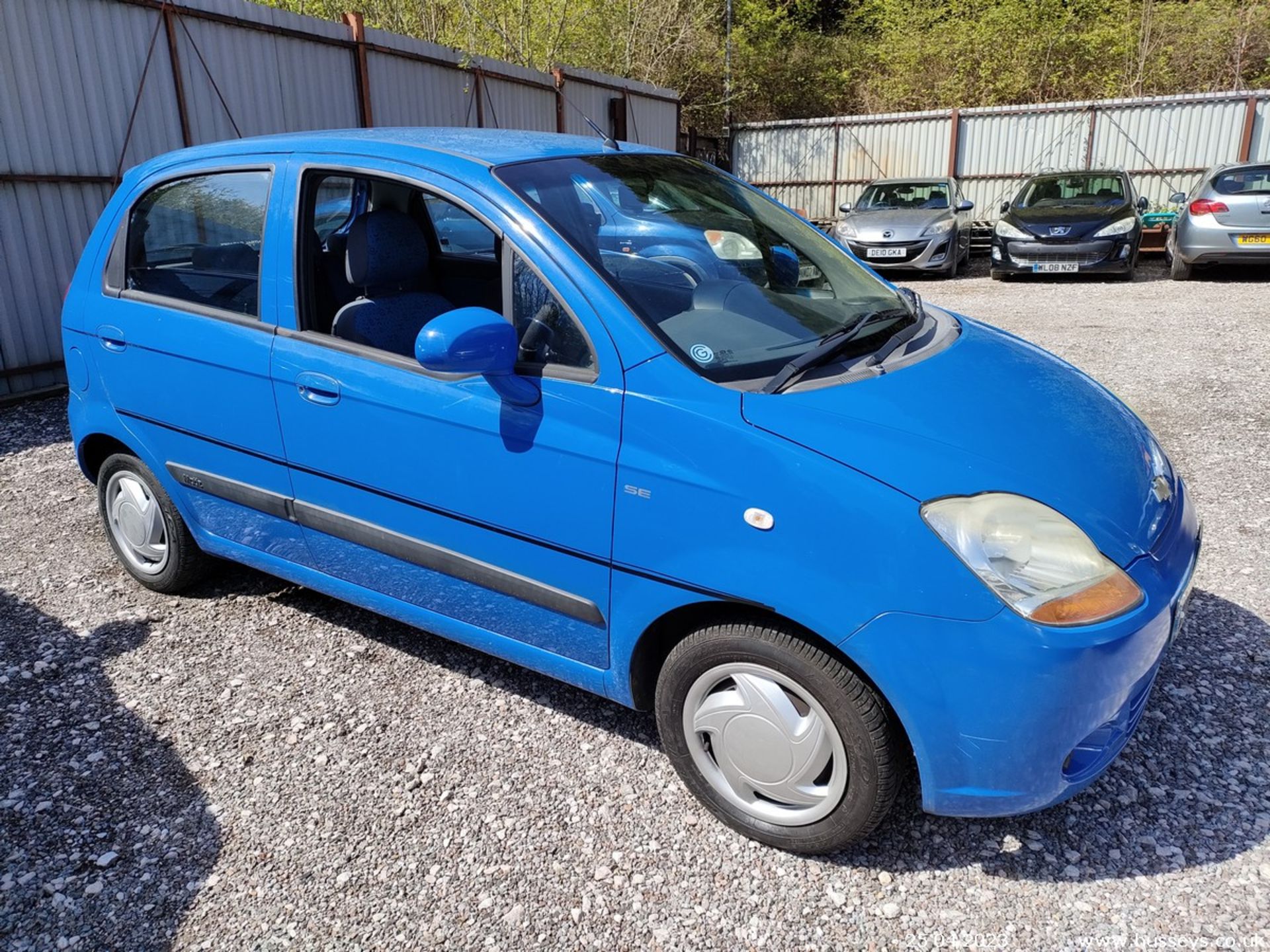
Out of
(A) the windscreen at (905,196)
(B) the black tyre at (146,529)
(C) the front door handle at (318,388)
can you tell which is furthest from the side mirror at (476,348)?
(A) the windscreen at (905,196)

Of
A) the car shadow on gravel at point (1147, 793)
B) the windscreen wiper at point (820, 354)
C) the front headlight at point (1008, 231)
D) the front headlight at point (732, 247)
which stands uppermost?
the front headlight at point (732, 247)

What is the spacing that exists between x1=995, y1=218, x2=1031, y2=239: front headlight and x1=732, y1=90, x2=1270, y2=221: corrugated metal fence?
4670mm

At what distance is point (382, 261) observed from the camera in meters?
3.20

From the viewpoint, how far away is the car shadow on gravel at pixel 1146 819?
2379mm

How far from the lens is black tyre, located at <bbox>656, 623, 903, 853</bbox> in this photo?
7.20 feet

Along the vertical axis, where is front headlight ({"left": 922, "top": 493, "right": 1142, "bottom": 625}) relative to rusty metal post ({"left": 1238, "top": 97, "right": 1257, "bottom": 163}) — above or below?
above

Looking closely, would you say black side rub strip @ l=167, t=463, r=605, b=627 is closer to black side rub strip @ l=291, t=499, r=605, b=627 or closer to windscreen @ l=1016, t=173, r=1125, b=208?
black side rub strip @ l=291, t=499, r=605, b=627

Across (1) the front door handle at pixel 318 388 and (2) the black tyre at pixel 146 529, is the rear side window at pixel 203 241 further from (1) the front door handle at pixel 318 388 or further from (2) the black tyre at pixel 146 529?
(2) the black tyre at pixel 146 529

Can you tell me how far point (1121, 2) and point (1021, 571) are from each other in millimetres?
23363

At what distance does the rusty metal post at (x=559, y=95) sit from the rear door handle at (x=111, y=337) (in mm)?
10761

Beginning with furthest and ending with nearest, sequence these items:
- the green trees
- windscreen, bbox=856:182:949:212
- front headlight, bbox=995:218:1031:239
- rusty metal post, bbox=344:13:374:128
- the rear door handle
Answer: the green trees < windscreen, bbox=856:182:949:212 < front headlight, bbox=995:218:1031:239 < rusty metal post, bbox=344:13:374:128 < the rear door handle

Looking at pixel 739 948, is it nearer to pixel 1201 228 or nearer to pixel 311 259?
pixel 311 259

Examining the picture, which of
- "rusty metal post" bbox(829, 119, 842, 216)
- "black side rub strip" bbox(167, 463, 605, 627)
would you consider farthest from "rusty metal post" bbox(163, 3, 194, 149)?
"rusty metal post" bbox(829, 119, 842, 216)

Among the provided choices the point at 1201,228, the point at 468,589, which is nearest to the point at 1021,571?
the point at 468,589
